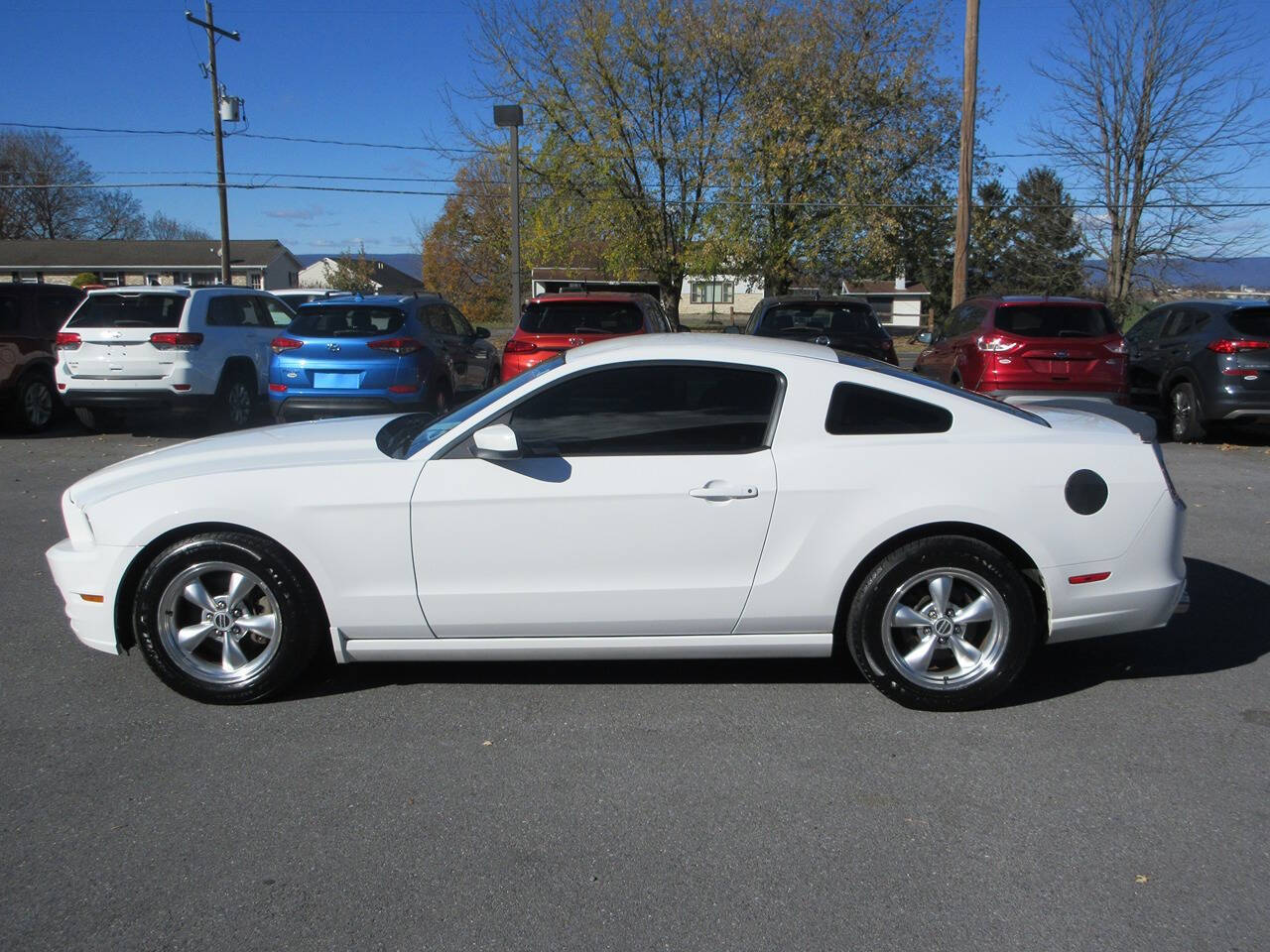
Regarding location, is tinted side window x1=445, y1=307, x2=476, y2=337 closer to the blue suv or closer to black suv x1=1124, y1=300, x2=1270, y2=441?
the blue suv

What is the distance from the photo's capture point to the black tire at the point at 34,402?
516 inches

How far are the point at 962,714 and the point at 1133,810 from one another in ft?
2.95

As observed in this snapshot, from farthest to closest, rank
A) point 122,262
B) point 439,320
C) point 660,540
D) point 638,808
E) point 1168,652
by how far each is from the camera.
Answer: point 122,262, point 439,320, point 1168,652, point 660,540, point 638,808

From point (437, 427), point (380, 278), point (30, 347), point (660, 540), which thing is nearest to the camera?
point (660, 540)

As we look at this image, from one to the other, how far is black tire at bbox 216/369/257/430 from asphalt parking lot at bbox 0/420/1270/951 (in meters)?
7.83

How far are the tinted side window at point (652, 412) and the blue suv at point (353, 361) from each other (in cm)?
697

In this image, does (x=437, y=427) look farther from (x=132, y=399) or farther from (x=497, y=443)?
(x=132, y=399)

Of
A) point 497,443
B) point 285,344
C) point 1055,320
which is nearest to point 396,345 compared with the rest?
point 285,344

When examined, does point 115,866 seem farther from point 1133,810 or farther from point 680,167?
point 680,167

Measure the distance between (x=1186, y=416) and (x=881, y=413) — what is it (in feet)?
31.9

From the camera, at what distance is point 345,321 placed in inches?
451

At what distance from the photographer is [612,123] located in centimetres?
2603

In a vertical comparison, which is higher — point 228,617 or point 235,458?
point 235,458

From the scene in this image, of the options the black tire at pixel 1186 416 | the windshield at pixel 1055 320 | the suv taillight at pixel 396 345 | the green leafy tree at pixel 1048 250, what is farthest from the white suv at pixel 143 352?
A: the green leafy tree at pixel 1048 250
